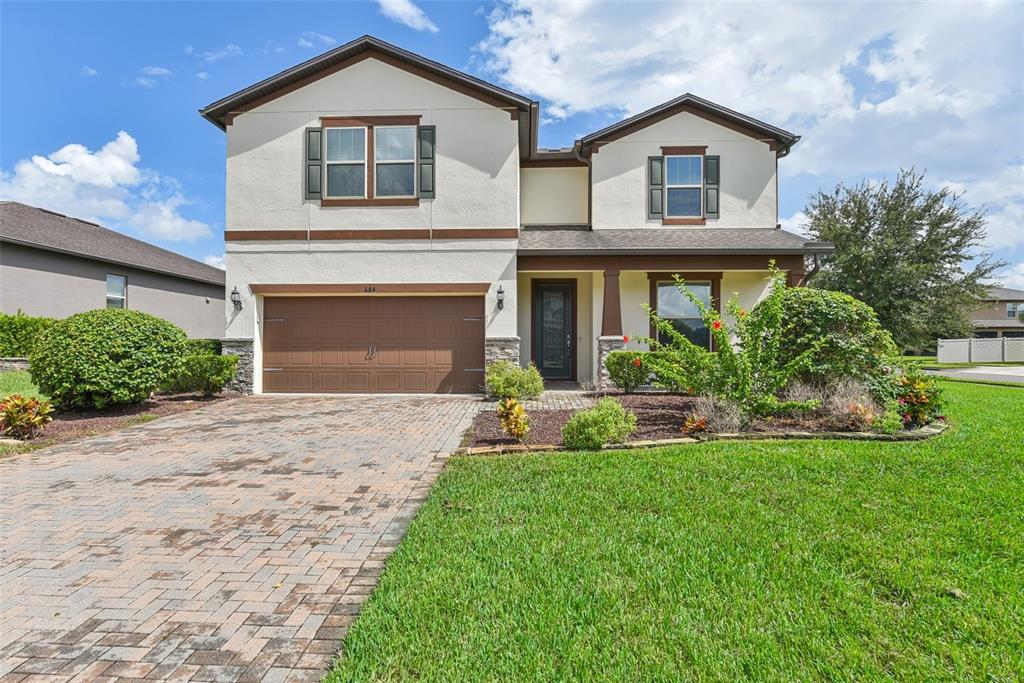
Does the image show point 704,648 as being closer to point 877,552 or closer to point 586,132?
point 877,552

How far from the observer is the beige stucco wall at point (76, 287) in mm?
14664

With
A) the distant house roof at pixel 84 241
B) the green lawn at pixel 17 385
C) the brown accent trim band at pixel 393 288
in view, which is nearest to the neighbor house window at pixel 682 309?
the brown accent trim band at pixel 393 288

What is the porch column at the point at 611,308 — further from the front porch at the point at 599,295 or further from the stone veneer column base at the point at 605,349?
the stone veneer column base at the point at 605,349

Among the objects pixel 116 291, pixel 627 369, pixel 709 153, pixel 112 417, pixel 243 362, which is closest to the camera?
pixel 112 417

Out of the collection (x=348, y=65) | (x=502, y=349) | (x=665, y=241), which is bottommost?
(x=502, y=349)

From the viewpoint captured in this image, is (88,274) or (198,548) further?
(88,274)

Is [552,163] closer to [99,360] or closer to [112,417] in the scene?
[99,360]

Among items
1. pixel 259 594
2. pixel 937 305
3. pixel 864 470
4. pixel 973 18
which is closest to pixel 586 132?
pixel 973 18

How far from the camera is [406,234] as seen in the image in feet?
39.1

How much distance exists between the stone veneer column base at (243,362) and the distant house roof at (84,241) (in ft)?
26.5

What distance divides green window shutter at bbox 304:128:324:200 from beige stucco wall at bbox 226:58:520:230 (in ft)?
0.71

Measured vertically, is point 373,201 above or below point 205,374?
above

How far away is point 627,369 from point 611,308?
5.47 feet

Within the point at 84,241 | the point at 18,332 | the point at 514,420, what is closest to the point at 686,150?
the point at 514,420
